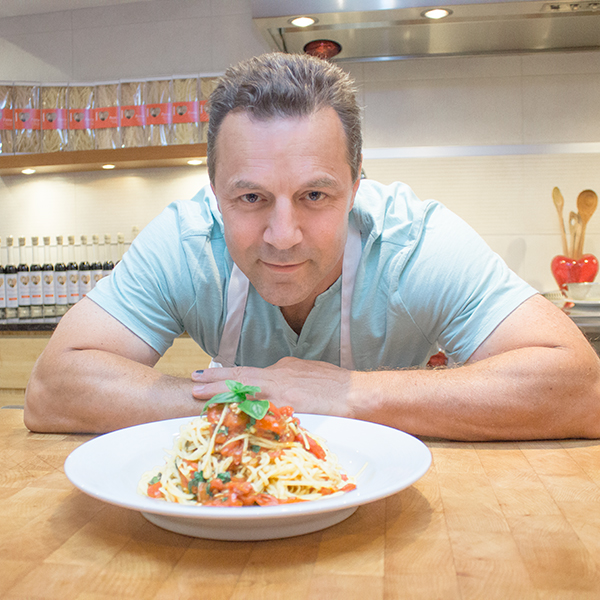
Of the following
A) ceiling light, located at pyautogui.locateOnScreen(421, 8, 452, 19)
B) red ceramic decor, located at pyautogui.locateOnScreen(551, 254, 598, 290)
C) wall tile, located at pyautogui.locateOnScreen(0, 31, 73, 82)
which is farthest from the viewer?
wall tile, located at pyautogui.locateOnScreen(0, 31, 73, 82)

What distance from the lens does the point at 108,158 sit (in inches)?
114

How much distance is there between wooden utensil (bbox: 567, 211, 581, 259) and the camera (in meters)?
2.81

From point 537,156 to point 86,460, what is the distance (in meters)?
2.75

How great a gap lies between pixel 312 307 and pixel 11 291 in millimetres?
2284

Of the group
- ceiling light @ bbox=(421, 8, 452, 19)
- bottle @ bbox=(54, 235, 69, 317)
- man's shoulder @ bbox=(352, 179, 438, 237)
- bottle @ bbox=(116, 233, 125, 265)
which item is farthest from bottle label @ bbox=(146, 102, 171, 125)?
man's shoulder @ bbox=(352, 179, 438, 237)

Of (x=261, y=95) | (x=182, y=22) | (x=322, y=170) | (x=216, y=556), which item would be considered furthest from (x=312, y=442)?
(x=182, y=22)

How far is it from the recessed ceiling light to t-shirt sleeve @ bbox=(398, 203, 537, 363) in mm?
1396

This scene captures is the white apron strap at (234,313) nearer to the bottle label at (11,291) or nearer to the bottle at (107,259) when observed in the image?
the bottle at (107,259)

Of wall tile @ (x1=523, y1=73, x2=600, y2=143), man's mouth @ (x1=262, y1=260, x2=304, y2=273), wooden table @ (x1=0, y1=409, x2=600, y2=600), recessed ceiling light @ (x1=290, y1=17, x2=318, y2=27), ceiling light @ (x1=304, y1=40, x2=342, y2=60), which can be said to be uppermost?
recessed ceiling light @ (x1=290, y1=17, x2=318, y2=27)

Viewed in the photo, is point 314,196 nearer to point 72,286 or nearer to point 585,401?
point 585,401

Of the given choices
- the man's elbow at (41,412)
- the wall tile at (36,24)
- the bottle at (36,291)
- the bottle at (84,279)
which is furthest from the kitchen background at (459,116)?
the man's elbow at (41,412)

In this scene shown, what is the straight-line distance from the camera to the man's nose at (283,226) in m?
0.96

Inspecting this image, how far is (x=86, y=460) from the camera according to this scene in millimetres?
667

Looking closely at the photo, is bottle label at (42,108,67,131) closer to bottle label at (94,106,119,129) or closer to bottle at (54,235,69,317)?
bottle label at (94,106,119,129)
